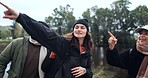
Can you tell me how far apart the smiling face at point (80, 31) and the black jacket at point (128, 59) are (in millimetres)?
234

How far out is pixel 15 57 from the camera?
8.42ft

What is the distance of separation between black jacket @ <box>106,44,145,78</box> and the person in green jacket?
569mm

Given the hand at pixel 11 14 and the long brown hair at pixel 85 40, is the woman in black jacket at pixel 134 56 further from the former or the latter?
the hand at pixel 11 14

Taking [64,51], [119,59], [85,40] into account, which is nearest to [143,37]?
[119,59]

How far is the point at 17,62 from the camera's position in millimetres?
2551

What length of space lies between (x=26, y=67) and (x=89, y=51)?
0.55m

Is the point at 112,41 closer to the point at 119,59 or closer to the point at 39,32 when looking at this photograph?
the point at 119,59

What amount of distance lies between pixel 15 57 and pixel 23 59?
2.9 inches

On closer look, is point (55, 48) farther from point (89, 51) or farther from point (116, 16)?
point (116, 16)

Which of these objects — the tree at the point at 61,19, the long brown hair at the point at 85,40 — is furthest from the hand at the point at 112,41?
the tree at the point at 61,19

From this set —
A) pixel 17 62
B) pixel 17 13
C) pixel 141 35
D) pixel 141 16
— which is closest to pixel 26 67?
pixel 17 62

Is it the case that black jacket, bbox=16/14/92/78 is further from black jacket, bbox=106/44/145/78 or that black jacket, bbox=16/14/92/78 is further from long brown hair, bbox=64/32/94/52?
black jacket, bbox=106/44/145/78

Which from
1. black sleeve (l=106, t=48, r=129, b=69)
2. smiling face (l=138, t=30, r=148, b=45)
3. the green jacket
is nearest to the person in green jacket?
the green jacket

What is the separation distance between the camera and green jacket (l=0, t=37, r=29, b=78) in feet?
8.35
